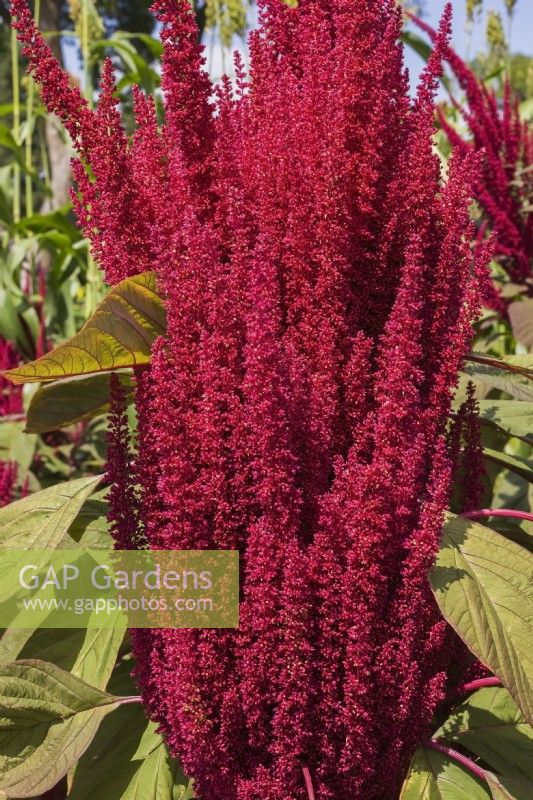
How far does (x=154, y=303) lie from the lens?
3.07ft

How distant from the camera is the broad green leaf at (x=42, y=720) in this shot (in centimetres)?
90

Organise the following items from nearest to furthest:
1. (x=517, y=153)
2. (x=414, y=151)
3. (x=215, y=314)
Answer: (x=215, y=314) < (x=414, y=151) < (x=517, y=153)

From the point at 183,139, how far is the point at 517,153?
1880 mm

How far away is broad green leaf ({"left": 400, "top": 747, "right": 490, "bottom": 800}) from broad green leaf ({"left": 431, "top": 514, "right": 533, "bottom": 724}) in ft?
0.48

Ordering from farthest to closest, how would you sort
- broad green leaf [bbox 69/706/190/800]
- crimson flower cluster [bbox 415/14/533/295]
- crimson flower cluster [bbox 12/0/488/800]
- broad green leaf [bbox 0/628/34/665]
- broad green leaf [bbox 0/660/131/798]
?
crimson flower cluster [bbox 415/14/533/295] < broad green leaf [bbox 0/628/34/665] < broad green leaf [bbox 69/706/190/800] < broad green leaf [bbox 0/660/131/798] < crimson flower cluster [bbox 12/0/488/800]

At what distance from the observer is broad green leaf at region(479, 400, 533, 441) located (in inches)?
47.6

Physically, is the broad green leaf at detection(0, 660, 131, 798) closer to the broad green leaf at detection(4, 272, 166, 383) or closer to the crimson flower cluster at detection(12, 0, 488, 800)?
the crimson flower cluster at detection(12, 0, 488, 800)

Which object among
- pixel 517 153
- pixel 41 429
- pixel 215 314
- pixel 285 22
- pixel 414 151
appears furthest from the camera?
pixel 517 153

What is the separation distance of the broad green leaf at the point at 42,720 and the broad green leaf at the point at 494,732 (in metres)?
0.40

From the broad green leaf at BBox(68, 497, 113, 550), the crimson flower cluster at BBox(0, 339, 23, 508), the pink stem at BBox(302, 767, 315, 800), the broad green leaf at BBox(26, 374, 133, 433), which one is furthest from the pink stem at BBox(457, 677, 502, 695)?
Answer: the crimson flower cluster at BBox(0, 339, 23, 508)

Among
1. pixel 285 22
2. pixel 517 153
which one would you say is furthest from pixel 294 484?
pixel 517 153

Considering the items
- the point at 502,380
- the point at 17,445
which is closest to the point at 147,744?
the point at 502,380

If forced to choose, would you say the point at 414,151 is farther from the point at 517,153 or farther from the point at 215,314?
the point at 517,153

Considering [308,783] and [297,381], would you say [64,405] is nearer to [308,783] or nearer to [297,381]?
[297,381]
